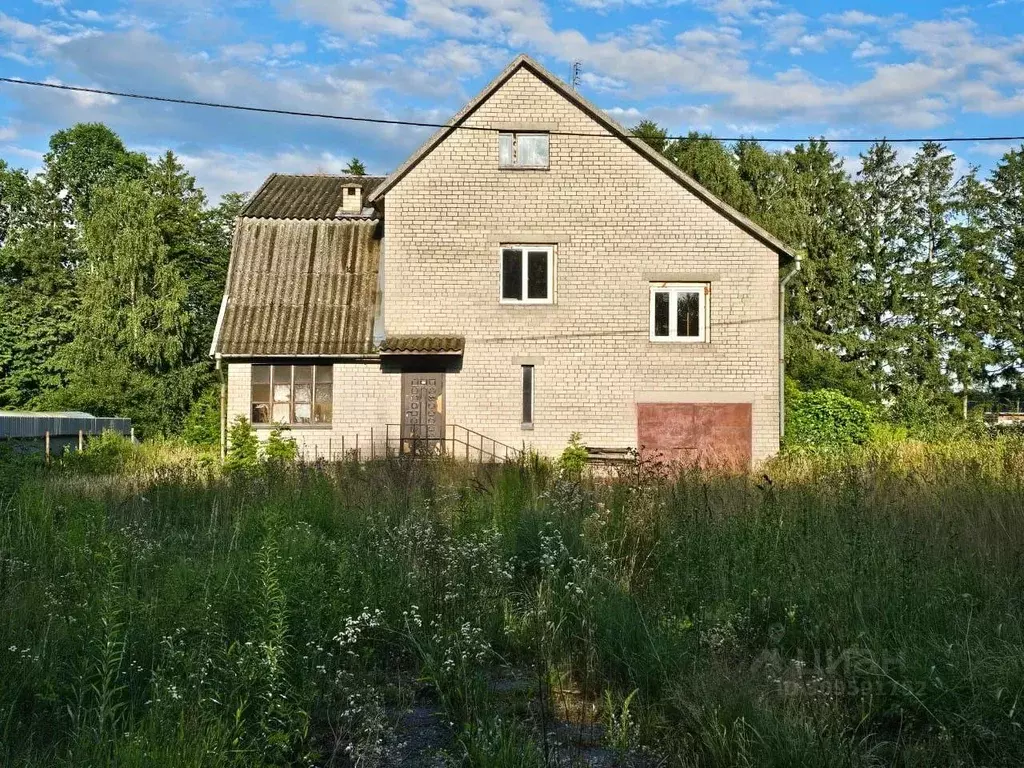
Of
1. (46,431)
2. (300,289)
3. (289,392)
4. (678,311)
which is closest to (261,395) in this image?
(289,392)

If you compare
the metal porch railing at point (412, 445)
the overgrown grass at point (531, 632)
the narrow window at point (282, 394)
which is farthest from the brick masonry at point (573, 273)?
the overgrown grass at point (531, 632)

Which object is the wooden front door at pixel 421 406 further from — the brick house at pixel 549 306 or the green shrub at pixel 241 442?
the green shrub at pixel 241 442

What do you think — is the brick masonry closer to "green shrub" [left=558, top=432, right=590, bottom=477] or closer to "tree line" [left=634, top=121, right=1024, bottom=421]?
"green shrub" [left=558, top=432, right=590, bottom=477]

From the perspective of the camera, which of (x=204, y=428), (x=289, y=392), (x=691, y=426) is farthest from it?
(x=204, y=428)

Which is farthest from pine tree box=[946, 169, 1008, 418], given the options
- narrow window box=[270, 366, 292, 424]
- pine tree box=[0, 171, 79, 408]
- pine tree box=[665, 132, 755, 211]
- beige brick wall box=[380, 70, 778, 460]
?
Answer: pine tree box=[0, 171, 79, 408]

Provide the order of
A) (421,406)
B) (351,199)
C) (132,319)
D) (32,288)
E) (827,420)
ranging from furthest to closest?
1. (32,288)
2. (132,319)
3. (827,420)
4. (351,199)
5. (421,406)

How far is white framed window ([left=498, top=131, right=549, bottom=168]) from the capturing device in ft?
66.7

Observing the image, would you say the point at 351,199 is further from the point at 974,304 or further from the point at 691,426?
the point at 974,304

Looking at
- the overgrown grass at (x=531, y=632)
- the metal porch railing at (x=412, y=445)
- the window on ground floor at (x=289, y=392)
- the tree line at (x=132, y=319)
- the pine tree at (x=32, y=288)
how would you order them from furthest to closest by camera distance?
1. the pine tree at (x=32, y=288)
2. the tree line at (x=132, y=319)
3. the window on ground floor at (x=289, y=392)
4. the metal porch railing at (x=412, y=445)
5. the overgrown grass at (x=531, y=632)

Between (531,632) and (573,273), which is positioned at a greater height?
(573,273)

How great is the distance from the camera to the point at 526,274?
20.4m

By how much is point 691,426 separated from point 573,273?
4.29 m

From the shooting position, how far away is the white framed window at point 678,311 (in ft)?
67.1

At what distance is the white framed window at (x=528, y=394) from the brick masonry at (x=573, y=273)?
17cm
